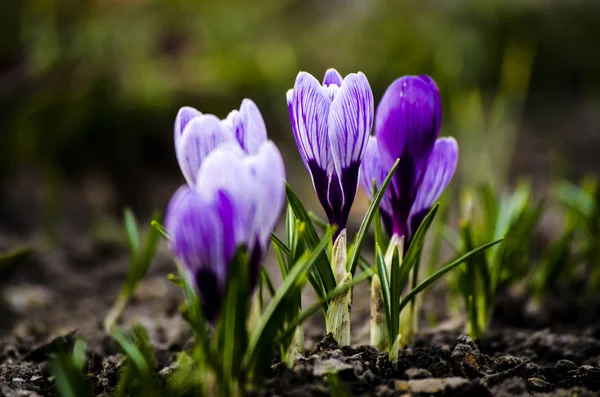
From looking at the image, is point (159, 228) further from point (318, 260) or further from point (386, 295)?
point (386, 295)

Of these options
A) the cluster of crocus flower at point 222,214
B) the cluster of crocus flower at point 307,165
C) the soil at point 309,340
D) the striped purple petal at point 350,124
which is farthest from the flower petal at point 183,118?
the soil at point 309,340

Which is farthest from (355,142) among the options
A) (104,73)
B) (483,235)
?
(104,73)

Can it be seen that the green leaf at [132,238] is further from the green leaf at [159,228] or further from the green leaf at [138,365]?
the green leaf at [138,365]

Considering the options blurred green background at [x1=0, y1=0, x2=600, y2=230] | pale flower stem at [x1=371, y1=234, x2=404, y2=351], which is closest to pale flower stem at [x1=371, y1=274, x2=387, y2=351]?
pale flower stem at [x1=371, y1=234, x2=404, y2=351]

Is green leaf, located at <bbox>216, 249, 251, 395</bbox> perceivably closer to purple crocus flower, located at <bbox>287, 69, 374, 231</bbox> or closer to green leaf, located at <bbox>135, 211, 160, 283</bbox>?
purple crocus flower, located at <bbox>287, 69, 374, 231</bbox>

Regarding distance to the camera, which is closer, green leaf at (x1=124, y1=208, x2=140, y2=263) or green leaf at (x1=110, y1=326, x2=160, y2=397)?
green leaf at (x1=110, y1=326, x2=160, y2=397)

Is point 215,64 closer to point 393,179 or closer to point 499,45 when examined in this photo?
point 499,45

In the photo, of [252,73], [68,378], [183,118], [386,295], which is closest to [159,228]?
[183,118]
